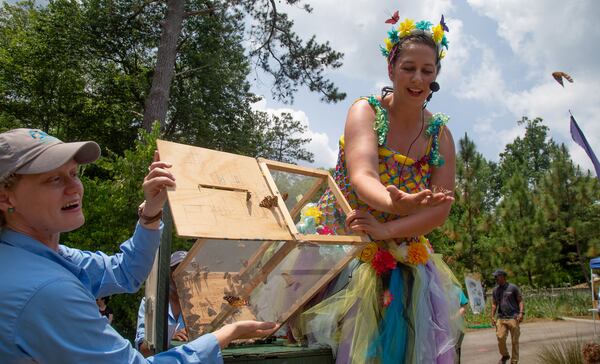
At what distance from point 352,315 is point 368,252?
0.28 meters

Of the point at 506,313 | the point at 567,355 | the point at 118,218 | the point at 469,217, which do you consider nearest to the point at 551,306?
the point at 469,217

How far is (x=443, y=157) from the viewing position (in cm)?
245

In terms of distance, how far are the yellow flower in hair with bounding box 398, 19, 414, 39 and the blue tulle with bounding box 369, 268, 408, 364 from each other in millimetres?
1113

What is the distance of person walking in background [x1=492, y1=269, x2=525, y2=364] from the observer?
9.27m

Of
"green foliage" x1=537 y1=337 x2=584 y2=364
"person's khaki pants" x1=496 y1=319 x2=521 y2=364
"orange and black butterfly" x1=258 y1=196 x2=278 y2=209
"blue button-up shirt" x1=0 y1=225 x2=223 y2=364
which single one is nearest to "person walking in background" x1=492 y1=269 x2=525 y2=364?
"person's khaki pants" x1=496 y1=319 x2=521 y2=364

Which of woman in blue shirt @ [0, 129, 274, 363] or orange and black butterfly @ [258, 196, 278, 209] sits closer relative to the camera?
woman in blue shirt @ [0, 129, 274, 363]

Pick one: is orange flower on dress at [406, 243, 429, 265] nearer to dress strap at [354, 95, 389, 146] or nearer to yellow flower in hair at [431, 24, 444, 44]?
dress strap at [354, 95, 389, 146]

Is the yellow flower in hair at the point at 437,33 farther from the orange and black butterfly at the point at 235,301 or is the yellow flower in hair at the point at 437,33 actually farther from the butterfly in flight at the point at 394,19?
the orange and black butterfly at the point at 235,301

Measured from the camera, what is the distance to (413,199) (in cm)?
187

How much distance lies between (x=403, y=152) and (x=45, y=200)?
154 centimetres

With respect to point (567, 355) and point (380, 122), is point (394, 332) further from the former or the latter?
point (567, 355)

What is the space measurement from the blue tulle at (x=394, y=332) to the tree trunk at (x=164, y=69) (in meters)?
10.6

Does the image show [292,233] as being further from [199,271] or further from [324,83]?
[324,83]

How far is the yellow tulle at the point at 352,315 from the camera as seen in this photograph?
83.1 inches
